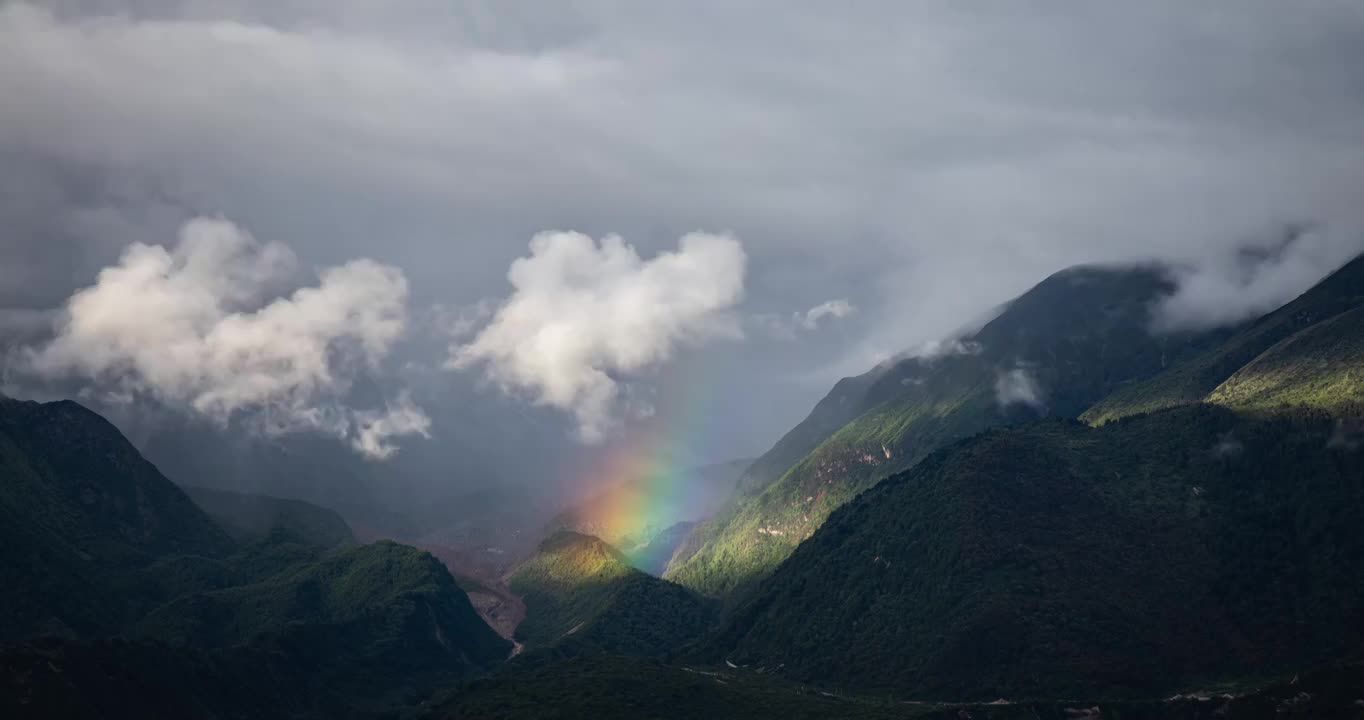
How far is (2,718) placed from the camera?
7864 inches

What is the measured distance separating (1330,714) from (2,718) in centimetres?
24718

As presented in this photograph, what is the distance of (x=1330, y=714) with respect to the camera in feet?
644

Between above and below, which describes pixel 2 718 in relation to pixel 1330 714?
above
